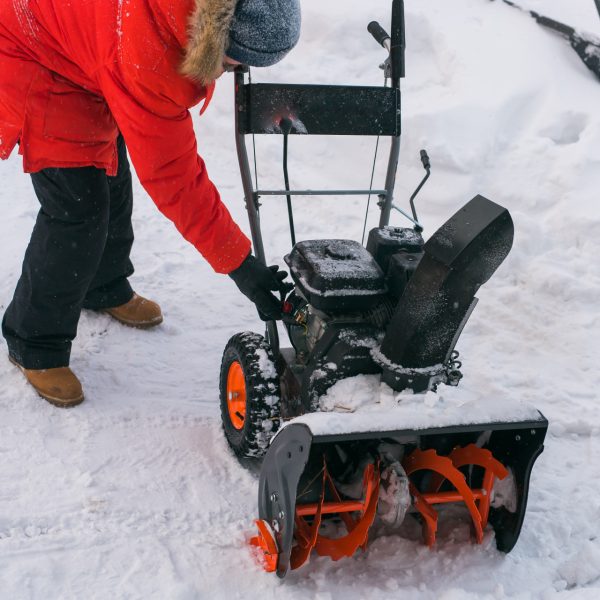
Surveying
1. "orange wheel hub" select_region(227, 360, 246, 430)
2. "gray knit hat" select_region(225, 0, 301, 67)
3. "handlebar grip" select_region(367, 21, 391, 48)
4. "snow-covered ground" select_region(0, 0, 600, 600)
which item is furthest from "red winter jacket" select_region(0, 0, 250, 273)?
"handlebar grip" select_region(367, 21, 391, 48)

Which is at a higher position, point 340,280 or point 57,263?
point 340,280

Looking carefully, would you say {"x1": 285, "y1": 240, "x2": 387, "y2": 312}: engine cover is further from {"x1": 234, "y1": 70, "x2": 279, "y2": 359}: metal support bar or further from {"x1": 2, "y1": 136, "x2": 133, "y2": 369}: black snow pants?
{"x1": 2, "y1": 136, "x2": 133, "y2": 369}: black snow pants

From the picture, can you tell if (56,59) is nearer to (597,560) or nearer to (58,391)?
(58,391)

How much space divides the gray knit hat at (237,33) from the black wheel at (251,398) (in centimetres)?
87

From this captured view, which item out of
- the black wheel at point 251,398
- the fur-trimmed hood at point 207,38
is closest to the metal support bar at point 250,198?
the black wheel at point 251,398

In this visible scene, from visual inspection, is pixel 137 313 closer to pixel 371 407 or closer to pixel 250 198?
pixel 250 198

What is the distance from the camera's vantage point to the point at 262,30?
188cm

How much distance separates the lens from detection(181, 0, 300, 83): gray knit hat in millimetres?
1829

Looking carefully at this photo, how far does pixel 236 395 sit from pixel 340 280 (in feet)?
1.89

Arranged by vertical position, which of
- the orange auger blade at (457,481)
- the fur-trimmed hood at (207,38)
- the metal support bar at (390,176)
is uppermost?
the fur-trimmed hood at (207,38)

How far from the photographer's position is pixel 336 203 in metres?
4.45

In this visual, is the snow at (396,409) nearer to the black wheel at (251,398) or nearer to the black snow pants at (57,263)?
the black wheel at (251,398)

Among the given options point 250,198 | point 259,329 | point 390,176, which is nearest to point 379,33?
point 390,176

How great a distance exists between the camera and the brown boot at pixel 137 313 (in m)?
3.29
